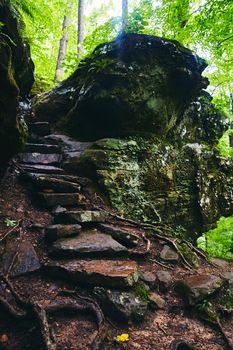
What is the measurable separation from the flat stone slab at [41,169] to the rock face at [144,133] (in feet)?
1.08

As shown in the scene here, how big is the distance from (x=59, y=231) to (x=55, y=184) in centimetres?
161

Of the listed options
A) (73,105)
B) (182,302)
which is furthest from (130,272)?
(73,105)

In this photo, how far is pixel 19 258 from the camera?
14.1 ft

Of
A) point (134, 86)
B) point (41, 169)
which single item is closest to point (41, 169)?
point (41, 169)

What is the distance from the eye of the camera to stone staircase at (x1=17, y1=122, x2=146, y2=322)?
3.92 m

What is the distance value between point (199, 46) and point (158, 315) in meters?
9.99

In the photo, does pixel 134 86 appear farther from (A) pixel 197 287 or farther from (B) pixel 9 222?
(A) pixel 197 287

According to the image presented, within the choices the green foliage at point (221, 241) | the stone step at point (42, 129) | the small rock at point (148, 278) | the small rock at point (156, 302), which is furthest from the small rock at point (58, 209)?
the green foliage at point (221, 241)

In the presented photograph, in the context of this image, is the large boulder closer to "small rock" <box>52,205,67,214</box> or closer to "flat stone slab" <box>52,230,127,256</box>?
"small rock" <box>52,205,67,214</box>

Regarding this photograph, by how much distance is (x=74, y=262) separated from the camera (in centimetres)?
423

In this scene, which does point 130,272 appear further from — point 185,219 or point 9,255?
point 185,219

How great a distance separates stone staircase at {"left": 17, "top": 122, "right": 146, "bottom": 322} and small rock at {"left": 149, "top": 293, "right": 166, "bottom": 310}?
0.36m

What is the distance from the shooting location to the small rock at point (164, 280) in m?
4.46


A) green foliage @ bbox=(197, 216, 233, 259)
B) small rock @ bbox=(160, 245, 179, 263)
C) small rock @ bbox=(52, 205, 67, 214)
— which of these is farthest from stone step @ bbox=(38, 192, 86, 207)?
green foliage @ bbox=(197, 216, 233, 259)
